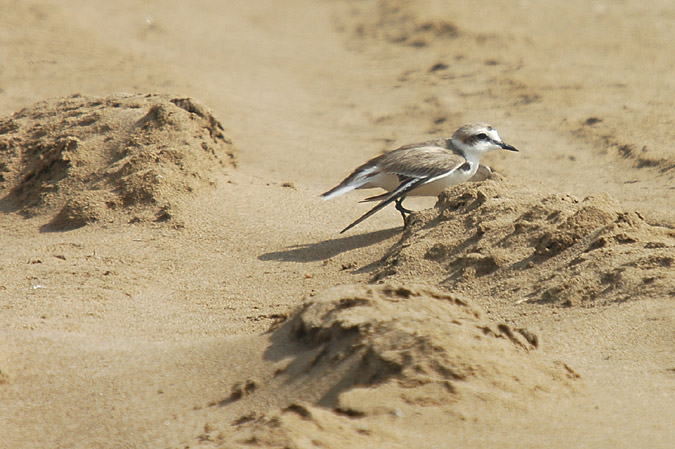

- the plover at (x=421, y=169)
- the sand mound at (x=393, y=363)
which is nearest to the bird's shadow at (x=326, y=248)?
the plover at (x=421, y=169)

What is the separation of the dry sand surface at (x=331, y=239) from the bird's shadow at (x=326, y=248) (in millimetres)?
31

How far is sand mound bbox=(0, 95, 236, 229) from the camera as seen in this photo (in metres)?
6.50

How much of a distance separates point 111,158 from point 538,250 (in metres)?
3.65

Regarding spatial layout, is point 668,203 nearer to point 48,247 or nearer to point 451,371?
point 451,371

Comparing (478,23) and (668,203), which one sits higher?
(478,23)

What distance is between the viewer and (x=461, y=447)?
2.85 meters

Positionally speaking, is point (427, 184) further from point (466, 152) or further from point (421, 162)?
point (466, 152)

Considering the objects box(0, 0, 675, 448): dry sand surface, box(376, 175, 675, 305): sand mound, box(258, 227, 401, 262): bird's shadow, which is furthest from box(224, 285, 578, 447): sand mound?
box(258, 227, 401, 262): bird's shadow

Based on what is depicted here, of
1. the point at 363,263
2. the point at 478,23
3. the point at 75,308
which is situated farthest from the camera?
the point at 478,23

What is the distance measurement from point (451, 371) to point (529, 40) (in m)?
9.38

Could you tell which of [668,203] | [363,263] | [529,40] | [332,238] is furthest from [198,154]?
[529,40]

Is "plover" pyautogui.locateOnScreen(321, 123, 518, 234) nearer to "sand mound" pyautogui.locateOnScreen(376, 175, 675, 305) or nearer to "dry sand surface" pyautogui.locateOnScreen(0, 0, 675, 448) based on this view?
"dry sand surface" pyautogui.locateOnScreen(0, 0, 675, 448)

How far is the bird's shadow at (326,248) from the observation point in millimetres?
5953

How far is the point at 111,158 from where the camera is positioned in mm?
6887
